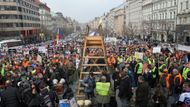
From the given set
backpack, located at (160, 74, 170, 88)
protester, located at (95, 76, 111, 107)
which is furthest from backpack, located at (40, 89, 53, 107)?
backpack, located at (160, 74, 170, 88)

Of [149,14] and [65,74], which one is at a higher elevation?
[149,14]

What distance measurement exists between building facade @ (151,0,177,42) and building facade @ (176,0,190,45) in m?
4.16

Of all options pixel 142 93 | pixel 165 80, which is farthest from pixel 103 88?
pixel 165 80

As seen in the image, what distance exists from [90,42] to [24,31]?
83597 millimetres

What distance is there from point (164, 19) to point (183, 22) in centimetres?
1652

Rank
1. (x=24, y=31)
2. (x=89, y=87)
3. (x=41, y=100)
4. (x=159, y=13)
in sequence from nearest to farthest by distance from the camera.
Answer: (x=41, y=100)
(x=89, y=87)
(x=159, y=13)
(x=24, y=31)

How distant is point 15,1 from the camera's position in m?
83.9

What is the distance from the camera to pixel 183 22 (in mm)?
61125

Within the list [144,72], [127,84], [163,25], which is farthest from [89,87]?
[163,25]

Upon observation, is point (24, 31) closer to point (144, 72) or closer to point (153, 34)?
point (153, 34)

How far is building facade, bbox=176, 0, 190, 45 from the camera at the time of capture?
190ft

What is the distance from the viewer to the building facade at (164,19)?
69.6m

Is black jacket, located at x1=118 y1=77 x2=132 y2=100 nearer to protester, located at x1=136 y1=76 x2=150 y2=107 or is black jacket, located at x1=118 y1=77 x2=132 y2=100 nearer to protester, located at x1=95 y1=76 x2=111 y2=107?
protester, located at x1=95 y1=76 x2=111 y2=107

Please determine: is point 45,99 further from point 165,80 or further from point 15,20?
point 15,20
